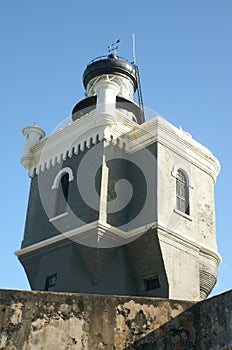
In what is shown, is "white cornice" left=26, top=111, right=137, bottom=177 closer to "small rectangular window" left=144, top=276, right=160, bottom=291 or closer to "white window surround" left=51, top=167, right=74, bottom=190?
"white window surround" left=51, top=167, right=74, bottom=190

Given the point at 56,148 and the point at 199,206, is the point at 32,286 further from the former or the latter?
the point at 199,206

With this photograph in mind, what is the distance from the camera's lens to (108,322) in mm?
8703

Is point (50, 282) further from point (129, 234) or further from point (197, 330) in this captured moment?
point (197, 330)

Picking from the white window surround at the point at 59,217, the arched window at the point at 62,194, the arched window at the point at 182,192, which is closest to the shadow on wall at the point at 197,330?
the arched window at the point at 182,192

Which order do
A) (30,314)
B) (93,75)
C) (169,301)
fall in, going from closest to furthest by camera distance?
(30,314) < (169,301) < (93,75)

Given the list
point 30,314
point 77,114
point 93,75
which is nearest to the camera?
point 30,314

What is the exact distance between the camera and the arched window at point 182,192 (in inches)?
669

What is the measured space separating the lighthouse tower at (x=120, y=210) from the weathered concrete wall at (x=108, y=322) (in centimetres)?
586

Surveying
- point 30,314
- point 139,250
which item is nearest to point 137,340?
point 30,314

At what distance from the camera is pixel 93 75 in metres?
23.9

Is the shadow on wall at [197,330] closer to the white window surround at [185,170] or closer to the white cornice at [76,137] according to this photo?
the white window surround at [185,170]

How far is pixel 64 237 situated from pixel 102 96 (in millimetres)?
5558

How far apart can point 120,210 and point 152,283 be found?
8.58 ft

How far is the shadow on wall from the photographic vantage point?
27.0 feet
